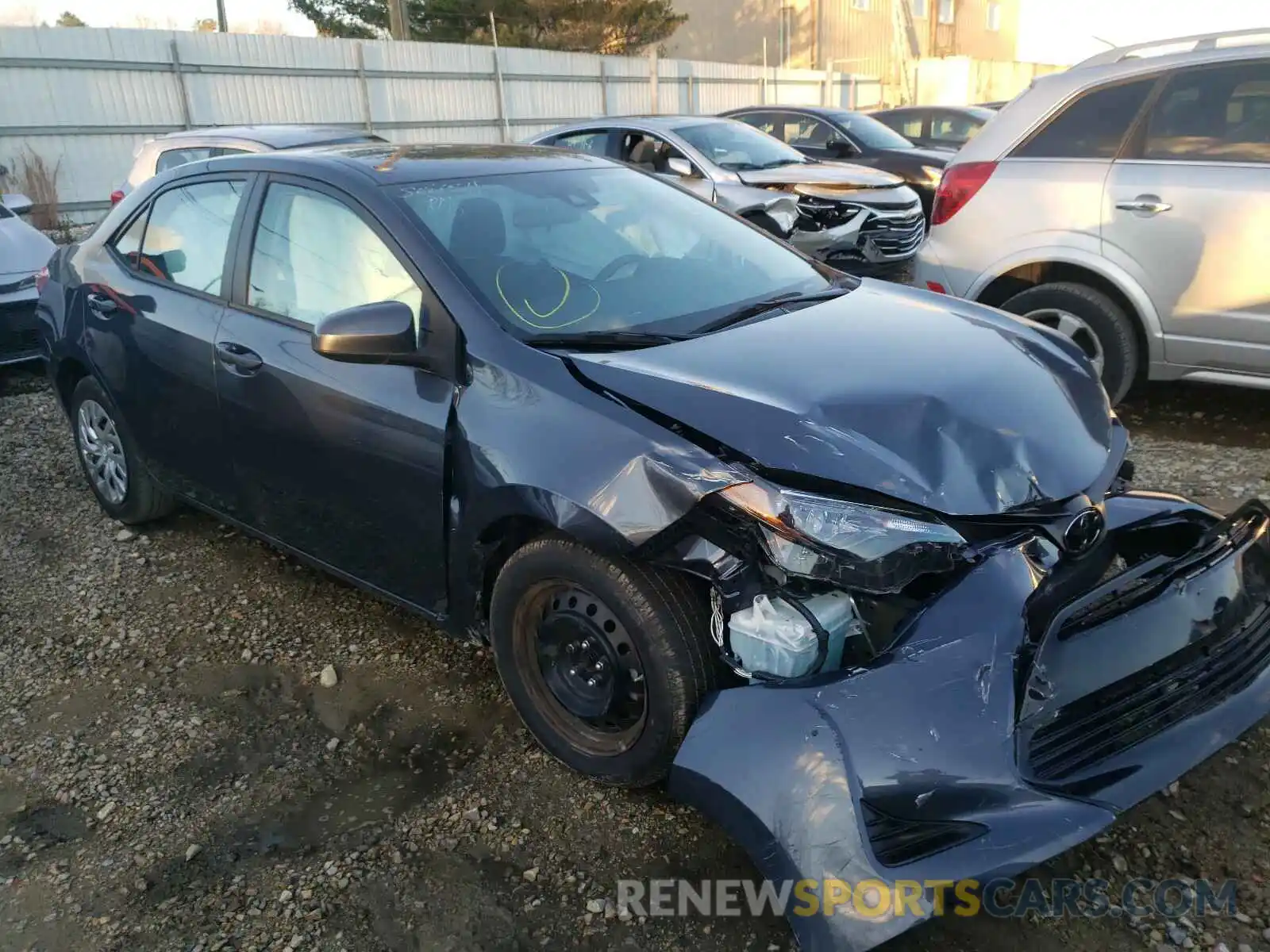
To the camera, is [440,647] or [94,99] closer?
[440,647]

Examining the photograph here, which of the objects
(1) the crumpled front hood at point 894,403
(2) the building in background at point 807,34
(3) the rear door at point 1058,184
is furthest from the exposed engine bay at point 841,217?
(2) the building in background at point 807,34

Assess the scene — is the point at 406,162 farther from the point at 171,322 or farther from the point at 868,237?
the point at 868,237

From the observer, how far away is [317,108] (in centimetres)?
1662

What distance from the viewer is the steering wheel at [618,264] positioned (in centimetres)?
301

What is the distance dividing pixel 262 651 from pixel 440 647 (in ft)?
2.21

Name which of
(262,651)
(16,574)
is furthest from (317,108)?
(262,651)

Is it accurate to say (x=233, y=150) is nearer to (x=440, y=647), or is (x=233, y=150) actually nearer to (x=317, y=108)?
(x=440, y=647)

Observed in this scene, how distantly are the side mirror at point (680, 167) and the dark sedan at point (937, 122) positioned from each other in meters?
6.57

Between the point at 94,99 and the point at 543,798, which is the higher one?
the point at 94,99

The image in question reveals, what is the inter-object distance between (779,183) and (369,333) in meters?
6.51

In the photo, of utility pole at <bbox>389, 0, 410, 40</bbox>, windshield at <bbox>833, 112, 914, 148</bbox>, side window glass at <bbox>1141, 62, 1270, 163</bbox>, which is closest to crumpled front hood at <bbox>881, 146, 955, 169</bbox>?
windshield at <bbox>833, 112, 914, 148</bbox>

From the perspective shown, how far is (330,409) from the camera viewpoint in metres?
2.96

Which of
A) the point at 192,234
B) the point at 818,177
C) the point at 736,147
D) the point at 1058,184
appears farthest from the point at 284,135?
the point at 1058,184

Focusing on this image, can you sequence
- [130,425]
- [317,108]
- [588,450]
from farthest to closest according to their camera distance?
[317,108] → [130,425] → [588,450]
